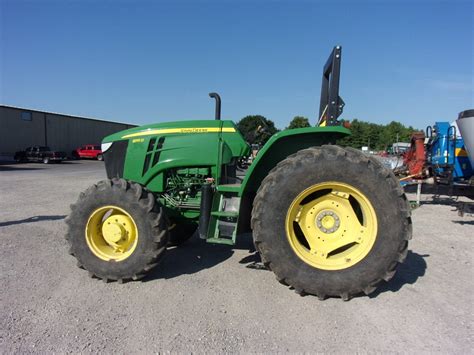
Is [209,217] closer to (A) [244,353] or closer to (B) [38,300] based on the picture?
(A) [244,353]

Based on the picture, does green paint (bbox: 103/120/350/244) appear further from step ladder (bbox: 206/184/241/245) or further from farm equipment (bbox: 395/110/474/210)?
farm equipment (bbox: 395/110/474/210)

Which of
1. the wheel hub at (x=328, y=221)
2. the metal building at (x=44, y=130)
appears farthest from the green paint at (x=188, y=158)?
the metal building at (x=44, y=130)

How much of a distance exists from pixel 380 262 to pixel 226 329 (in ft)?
4.89

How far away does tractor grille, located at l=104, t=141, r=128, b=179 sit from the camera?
439 centimetres

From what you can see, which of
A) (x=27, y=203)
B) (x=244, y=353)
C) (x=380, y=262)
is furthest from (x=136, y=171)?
(x=27, y=203)

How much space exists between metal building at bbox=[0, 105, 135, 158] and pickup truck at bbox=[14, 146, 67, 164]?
296cm

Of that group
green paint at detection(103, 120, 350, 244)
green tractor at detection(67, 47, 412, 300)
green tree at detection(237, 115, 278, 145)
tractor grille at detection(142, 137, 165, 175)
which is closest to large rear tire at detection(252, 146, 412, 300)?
green tractor at detection(67, 47, 412, 300)

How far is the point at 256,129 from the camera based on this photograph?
4.43m

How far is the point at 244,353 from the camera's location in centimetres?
250

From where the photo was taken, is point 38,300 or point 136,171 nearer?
point 38,300

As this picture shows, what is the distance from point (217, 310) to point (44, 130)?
40.7m

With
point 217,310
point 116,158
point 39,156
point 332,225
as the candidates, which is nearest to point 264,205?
point 332,225

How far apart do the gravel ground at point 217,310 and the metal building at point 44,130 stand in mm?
35067

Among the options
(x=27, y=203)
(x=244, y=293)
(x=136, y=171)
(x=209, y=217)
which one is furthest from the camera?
(x=27, y=203)
